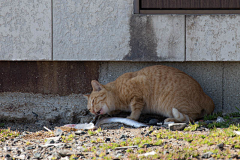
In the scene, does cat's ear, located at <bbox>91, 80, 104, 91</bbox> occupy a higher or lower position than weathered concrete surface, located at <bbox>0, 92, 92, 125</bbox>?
higher

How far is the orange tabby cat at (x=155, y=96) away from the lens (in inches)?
171

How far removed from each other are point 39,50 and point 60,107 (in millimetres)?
1081

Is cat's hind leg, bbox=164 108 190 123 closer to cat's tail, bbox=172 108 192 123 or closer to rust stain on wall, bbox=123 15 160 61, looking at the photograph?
cat's tail, bbox=172 108 192 123

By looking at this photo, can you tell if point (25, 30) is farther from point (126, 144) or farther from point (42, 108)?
point (126, 144)

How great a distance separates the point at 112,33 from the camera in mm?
4969

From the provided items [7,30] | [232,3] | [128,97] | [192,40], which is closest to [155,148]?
[128,97]

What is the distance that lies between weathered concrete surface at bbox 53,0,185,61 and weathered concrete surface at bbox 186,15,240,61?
0.15 m

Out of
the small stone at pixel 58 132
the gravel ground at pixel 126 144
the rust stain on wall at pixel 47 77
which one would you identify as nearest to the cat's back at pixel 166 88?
the gravel ground at pixel 126 144

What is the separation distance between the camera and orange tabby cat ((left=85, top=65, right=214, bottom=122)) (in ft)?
14.2

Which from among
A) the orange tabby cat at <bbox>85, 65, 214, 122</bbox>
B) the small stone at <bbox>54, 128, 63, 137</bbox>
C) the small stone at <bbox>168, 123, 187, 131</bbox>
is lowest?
the small stone at <bbox>54, 128, 63, 137</bbox>

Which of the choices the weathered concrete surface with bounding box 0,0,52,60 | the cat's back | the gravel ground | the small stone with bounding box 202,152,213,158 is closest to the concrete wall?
the weathered concrete surface with bounding box 0,0,52,60

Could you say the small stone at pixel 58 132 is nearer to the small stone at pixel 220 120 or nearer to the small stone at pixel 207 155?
the small stone at pixel 207 155

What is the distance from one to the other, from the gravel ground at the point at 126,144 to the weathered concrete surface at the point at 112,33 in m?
1.52

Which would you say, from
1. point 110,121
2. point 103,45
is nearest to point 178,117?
point 110,121
